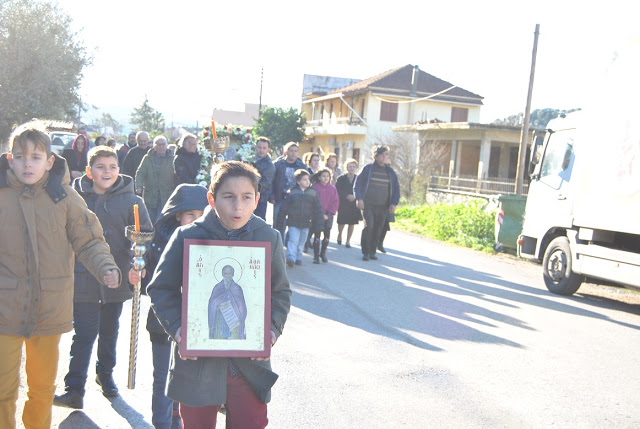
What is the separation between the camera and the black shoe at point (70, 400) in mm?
4422

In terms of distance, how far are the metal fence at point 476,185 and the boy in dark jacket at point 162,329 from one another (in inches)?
931

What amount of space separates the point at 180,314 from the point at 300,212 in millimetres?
8097

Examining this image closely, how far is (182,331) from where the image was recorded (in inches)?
112

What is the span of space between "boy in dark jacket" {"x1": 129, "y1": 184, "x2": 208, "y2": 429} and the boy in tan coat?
409 millimetres

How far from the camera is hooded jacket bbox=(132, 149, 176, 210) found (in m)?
10.7

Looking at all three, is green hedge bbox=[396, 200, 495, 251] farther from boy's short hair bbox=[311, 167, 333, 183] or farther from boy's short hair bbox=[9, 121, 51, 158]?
boy's short hair bbox=[9, 121, 51, 158]

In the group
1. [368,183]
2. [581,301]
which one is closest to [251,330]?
[581,301]

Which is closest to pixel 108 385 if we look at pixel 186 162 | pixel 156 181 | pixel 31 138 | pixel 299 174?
pixel 31 138

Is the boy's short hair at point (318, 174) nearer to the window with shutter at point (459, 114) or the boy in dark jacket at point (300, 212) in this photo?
the boy in dark jacket at point (300, 212)

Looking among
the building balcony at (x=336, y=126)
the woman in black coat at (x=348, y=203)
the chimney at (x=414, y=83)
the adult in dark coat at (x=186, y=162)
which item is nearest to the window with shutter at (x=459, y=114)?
the chimney at (x=414, y=83)

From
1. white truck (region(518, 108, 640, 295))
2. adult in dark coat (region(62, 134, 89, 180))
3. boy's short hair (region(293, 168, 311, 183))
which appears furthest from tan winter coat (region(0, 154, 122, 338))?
adult in dark coat (region(62, 134, 89, 180))

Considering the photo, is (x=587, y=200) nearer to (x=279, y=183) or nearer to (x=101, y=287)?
(x=279, y=183)

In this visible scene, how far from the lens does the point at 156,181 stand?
10742 millimetres

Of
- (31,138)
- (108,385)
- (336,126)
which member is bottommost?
(108,385)
